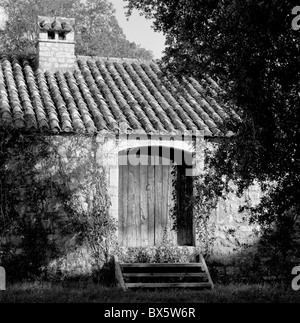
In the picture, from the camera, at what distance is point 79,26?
75.4 feet

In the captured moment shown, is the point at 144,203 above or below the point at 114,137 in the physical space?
below

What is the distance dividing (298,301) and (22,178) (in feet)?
17.6

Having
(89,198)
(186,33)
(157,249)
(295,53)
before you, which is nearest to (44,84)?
(89,198)

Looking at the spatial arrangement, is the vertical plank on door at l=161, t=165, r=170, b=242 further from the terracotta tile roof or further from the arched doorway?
the terracotta tile roof

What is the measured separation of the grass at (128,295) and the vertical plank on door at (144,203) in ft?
5.95

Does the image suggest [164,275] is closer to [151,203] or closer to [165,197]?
[151,203]

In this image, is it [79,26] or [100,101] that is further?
[79,26]

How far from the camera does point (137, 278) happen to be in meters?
11.5

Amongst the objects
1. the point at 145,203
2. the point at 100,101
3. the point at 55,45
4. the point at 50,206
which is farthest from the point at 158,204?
the point at 55,45

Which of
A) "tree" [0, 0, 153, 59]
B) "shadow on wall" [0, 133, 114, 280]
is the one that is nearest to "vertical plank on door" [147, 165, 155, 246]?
"shadow on wall" [0, 133, 114, 280]

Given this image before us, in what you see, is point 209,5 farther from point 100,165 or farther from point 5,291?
point 5,291

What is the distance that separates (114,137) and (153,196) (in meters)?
1.57

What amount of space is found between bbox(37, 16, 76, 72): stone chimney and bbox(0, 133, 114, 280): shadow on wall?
3.03m

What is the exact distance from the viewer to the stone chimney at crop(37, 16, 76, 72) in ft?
45.3
